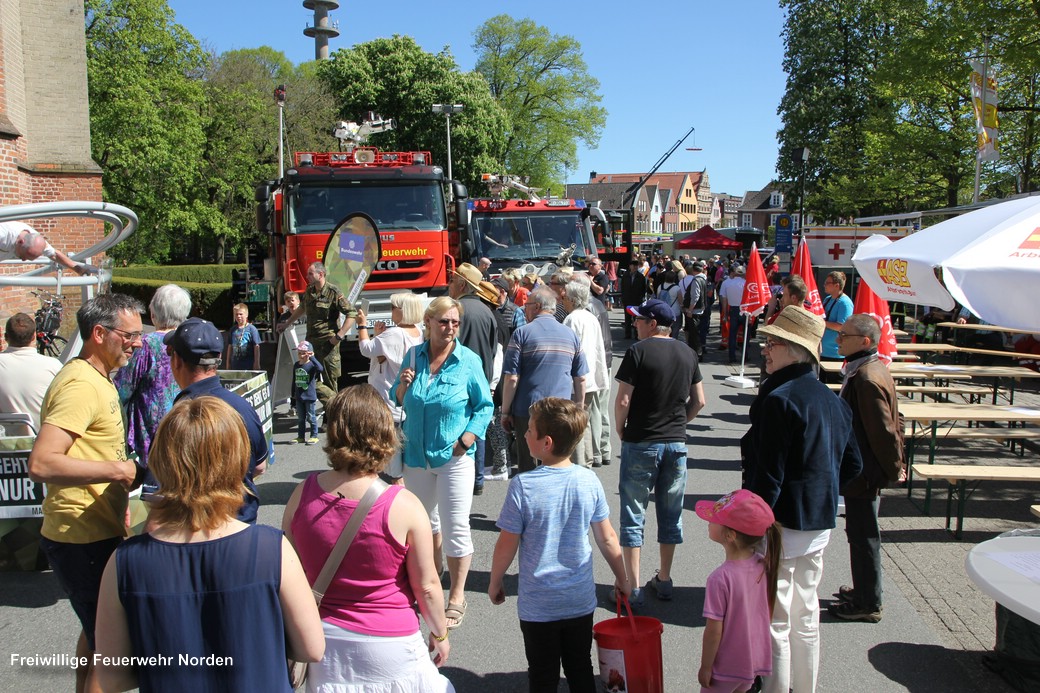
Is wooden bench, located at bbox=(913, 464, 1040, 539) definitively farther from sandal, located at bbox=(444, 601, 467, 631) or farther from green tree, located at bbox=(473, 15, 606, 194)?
green tree, located at bbox=(473, 15, 606, 194)

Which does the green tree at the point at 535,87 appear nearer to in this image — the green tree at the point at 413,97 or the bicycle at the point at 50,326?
the green tree at the point at 413,97

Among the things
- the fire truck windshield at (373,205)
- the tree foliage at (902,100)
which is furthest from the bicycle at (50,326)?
the tree foliage at (902,100)

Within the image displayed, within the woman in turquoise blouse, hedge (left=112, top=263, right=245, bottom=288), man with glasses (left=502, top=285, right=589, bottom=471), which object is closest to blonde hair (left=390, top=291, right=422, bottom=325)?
man with glasses (left=502, top=285, right=589, bottom=471)

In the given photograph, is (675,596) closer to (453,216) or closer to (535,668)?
(535,668)

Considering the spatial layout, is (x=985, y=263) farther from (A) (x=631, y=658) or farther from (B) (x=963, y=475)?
(B) (x=963, y=475)

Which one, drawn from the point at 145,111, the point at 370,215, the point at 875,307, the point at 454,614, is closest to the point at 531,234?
the point at 370,215

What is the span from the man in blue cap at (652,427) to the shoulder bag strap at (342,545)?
7.30 feet

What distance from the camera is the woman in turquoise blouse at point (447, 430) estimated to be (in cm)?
449

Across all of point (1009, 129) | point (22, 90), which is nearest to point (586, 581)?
point (22, 90)

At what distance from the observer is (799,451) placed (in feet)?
11.7

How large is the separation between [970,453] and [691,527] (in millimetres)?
4361

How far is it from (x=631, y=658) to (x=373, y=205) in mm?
9569

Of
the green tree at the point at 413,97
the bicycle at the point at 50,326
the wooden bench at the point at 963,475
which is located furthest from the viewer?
the green tree at the point at 413,97

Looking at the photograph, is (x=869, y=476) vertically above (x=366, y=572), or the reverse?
(x=366, y=572)
